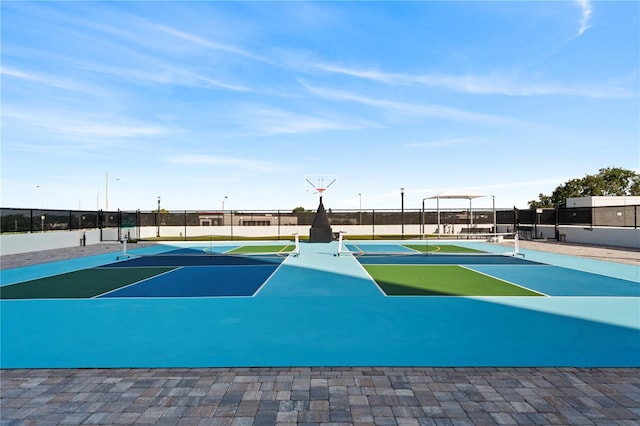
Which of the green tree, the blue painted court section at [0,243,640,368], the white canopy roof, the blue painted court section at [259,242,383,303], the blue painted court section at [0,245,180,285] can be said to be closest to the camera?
the blue painted court section at [0,243,640,368]

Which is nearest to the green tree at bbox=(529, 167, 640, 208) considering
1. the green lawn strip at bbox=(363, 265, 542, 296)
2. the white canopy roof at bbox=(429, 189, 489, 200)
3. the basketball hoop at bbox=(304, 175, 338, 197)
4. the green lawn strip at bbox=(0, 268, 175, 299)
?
the white canopy roof at bbox=(429, 189, 489, 200)

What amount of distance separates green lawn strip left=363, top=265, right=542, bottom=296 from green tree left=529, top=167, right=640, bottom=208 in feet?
187

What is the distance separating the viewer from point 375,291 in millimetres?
8281

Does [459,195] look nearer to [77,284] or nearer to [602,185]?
[77,284]

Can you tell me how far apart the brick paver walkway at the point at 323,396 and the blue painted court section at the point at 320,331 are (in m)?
0.28

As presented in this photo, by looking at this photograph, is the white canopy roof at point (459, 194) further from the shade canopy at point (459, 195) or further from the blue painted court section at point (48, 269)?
the blue painted court section at point (48, 269)

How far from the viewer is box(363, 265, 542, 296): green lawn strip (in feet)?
26.8

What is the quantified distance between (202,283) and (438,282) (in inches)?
256

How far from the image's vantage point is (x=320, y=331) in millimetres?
5465

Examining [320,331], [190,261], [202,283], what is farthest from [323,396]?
[190,261]

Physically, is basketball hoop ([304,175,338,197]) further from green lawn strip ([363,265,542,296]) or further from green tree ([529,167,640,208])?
green tree ([529,167,640,208])

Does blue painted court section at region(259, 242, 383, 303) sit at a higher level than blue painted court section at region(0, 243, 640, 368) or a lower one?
higher

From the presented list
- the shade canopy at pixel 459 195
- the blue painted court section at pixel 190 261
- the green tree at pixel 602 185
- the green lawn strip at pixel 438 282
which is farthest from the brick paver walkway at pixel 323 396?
the green tree at pixel 602 185

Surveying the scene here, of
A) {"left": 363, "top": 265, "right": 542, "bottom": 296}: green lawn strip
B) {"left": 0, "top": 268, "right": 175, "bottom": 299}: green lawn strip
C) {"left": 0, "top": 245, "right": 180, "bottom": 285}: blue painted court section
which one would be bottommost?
{"left": 363, "top": 265, "right": 542, "bottom": 296}: green lawn strip
